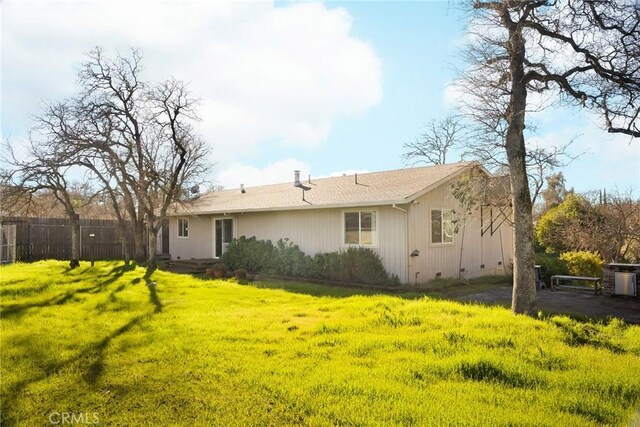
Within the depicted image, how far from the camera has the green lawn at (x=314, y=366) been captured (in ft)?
12.9

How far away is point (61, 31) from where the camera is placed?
7746 millimetres

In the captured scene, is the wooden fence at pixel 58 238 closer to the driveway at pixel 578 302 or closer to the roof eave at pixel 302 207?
the roof eave at pixel 302 207

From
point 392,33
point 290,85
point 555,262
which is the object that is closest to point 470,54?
point 392,33

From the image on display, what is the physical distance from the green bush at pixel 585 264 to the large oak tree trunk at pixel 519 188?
301 inches

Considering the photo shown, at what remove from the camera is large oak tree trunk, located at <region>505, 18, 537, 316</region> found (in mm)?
8141

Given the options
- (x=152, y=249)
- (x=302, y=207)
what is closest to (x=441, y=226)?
(x=302, y=207)

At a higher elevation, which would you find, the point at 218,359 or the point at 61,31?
the point at 61,31

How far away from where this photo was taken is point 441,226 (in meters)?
14.3

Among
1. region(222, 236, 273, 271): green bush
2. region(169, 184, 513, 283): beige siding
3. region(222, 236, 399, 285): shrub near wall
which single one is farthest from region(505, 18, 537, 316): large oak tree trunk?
region(222, 236, 273, 271): green bush

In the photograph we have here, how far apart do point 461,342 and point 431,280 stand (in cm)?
766

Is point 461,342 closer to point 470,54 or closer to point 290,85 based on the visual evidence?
point 470,54

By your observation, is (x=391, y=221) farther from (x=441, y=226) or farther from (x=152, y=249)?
(x=152, y=249)

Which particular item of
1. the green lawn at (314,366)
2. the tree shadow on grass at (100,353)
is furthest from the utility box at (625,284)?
the tree shadow on grass at (100,353)

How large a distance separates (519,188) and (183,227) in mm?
18331
